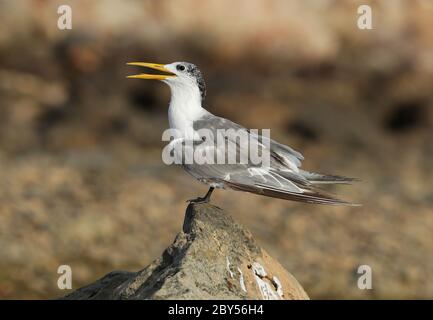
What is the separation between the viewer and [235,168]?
7270 mm

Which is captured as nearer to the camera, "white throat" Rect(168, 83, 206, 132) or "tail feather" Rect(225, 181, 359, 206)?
"tail feather" Rect(225, 181, 359, 206)

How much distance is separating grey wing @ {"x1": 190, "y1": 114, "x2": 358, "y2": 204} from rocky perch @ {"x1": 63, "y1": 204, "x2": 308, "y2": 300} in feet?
1.01

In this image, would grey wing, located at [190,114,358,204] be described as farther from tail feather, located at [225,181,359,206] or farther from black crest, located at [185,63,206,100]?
black crest, located at [185,63,206,100]

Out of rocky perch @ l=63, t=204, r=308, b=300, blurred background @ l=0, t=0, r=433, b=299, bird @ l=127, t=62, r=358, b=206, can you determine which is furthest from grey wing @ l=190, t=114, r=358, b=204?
blurred background @ l=0, t=0, r=433, b=299

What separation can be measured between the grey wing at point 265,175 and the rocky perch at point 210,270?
0.31m

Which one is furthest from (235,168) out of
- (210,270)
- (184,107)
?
(210,270)

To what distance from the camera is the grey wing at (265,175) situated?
6887 millimetres

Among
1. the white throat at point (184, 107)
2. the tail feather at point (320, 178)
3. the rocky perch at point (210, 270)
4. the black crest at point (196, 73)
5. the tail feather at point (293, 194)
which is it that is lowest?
the rocky perch at point (210, 270)

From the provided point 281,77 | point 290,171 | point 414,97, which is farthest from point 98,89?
point 290,171

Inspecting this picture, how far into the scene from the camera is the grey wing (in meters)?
6.89

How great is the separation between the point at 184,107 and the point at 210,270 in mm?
1775

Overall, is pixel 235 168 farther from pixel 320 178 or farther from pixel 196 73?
pixel 196 73

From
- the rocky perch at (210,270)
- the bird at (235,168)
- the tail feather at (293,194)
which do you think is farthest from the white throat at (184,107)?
the rocky perch at (210,270)

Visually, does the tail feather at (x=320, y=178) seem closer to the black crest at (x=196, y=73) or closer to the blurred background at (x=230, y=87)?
the black crest at (x=196, y=73)
